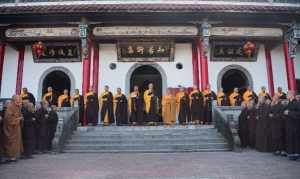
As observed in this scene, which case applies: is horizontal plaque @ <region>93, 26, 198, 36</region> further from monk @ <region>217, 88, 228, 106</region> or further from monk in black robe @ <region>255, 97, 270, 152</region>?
monk in black robe @ <region>255, 97, 270, 152</region>

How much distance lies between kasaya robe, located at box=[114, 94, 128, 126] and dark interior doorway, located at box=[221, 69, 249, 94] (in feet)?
16.7

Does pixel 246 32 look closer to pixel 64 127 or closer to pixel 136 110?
pixel 136 110

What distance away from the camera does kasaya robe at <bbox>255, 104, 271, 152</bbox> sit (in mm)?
7660

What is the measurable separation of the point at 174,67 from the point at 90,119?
14.5 ft

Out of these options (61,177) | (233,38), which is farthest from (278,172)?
(233,38)

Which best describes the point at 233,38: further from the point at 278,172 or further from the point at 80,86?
the point at 278,172

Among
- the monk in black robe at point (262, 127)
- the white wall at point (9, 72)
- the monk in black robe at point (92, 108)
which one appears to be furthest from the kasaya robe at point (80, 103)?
the monk in black robe at point (262, 127)

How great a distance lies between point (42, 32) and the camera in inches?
471

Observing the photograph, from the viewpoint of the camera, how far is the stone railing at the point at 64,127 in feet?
25.8

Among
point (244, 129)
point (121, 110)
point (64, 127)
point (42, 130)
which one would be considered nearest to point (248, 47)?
point (244, 129)

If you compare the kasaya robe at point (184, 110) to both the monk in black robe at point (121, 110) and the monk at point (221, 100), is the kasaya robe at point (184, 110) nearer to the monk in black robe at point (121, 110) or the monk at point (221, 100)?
the monk at point (221, 100)

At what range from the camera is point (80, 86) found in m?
12.7

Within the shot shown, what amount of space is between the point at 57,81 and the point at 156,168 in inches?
382

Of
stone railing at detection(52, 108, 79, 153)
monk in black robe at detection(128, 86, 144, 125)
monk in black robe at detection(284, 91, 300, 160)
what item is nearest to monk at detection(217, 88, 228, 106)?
monk in black robe at detection(128, 86, 144, 125)
